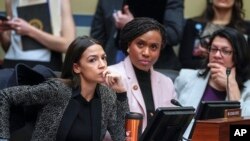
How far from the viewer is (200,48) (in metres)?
5.02

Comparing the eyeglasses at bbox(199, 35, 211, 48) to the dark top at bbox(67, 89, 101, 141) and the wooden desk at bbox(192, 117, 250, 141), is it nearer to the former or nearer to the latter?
the dark top at bbox(67, 89, 101, 141)

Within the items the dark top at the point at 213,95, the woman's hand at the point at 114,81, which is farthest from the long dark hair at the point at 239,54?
the woman's hand at the point at 114,81

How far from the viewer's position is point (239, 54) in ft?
14.2

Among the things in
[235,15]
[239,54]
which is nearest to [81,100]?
[239,54]

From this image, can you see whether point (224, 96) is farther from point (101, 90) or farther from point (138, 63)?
point (101, 90)

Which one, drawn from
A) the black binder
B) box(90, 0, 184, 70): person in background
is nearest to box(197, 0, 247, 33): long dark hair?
box(90, 0, 184, 70): person in background

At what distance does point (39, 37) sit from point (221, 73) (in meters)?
1.41

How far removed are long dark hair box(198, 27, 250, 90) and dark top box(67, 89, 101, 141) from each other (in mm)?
1183

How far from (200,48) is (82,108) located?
1.79 metres

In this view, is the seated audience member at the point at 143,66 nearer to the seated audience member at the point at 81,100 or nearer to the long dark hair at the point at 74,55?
the seated audience member at the point at 81,100

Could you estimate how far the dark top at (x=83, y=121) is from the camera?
336 centimetres

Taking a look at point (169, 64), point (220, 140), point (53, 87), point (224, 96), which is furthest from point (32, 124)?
point (169, 64)

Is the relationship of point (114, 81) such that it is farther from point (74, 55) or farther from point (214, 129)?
point (214, 129)

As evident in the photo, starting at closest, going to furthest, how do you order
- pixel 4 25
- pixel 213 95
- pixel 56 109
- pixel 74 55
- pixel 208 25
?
pixel 56 109 → pixel 74 55 → pixel 213 95 → pixel 4 25 → pixel 208 25
